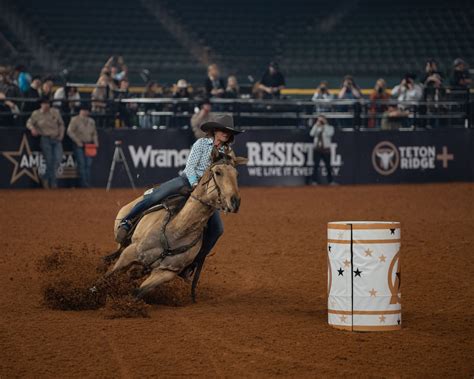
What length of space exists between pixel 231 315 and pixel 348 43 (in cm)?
3170

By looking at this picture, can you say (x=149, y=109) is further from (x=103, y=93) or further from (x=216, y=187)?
(x=216, y=187)

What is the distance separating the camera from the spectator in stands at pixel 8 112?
23.8 metres

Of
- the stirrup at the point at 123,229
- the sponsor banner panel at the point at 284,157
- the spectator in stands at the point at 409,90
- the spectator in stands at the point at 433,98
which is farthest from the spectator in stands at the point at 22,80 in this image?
the stirrup at the point at 123,229

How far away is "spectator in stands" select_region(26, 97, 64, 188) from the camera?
23.4 m

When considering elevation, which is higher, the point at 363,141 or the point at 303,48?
the point at 303,48

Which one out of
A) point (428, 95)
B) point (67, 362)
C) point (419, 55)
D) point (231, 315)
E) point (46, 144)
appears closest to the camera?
point (67, 362)

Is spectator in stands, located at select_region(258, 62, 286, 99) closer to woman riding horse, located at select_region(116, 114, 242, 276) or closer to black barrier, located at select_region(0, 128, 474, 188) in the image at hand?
black barrier, located at select_region(0, 128, 474, 188)

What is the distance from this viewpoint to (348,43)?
1534 inches

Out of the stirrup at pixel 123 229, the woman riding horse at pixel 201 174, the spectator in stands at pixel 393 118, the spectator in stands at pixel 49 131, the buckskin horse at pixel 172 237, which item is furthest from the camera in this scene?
the spectator in stands at pixel 393 118

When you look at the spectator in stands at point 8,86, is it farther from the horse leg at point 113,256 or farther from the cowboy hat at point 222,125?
the cowboy hat at point 222,125

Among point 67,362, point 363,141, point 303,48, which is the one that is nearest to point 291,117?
point 363,141

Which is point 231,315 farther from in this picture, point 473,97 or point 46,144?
point 473,97

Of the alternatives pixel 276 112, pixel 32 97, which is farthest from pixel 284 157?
pixel 32 97

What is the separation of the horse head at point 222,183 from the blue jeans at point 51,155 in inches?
621
